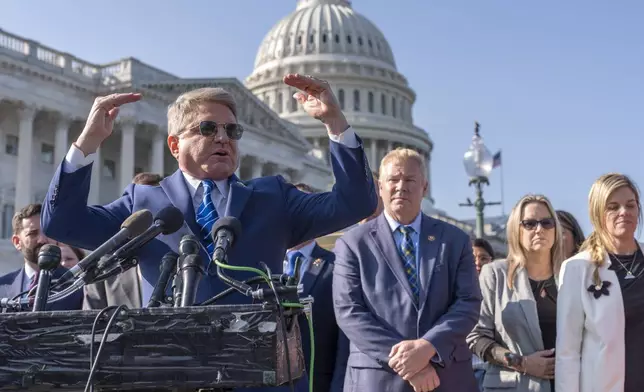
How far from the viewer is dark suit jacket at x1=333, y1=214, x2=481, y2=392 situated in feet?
14.1

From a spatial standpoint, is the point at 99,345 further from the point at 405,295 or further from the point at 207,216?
the point at 405,295

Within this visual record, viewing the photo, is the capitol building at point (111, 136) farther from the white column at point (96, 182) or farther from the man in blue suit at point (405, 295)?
the man in blue suit at point (405, 295)

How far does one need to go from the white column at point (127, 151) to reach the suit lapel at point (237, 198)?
120 ft

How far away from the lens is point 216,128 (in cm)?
305

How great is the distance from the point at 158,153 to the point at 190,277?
1529 inches

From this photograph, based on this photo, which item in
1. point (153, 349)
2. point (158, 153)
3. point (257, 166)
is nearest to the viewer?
point (153, 349)

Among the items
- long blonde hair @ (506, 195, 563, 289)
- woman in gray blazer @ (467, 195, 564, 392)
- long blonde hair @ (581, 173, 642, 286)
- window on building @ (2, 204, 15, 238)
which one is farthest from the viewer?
window on building @ (2, 204, 15, 238)

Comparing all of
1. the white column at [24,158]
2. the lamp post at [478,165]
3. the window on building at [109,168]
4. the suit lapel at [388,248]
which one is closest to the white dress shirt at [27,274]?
the suit lapel at [388,248]

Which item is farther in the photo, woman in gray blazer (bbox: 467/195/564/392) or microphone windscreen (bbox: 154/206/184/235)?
woman in gray blazer (bbox: 467/195/564/392)

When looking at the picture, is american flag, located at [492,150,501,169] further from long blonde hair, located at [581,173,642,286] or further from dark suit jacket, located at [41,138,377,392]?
dark suit jacket, located at [41,138,377,392]

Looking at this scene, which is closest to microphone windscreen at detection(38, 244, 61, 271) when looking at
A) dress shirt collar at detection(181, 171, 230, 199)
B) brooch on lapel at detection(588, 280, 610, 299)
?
dress shirt collar at detection(181, 171, 230, 199)

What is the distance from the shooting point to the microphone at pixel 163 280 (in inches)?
94.0

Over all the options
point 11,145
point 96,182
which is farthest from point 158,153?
point 11,145

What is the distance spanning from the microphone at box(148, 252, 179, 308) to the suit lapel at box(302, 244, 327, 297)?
2.85 meters
